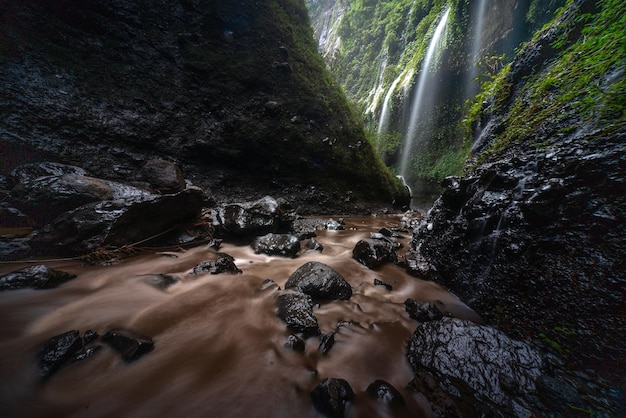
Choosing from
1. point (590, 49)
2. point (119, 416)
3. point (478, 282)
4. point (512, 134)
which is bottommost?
point (119, 416)

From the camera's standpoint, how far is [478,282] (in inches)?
83.1

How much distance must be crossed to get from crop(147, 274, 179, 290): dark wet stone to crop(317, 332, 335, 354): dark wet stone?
1581 millimetres

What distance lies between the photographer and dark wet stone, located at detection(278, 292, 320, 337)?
170 centimetres

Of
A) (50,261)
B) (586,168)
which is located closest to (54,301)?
(50,261)

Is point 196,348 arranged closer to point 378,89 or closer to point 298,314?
point 298,314

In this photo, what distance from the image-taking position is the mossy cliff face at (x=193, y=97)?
4199mm

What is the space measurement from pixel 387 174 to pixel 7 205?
350 inches

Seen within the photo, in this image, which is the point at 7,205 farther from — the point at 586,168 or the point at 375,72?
the point at 375,72

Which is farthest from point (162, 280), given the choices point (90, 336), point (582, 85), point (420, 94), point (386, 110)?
point (386, 110)

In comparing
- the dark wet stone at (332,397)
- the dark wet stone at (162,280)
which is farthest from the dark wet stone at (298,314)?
the dark wet stone at (162,280)

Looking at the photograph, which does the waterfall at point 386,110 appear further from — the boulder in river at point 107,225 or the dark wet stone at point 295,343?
the dark wet stone at point 295,343

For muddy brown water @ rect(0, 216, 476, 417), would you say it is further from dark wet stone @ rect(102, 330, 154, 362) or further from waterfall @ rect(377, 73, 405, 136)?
waterfall @ rect(377, 73, 405, 136)

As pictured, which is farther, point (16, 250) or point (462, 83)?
point (462, 83)

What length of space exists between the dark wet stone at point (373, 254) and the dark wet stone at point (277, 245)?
0.94 meters
